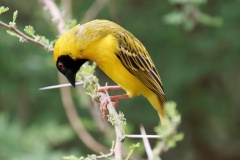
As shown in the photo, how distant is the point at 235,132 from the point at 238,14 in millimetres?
2313

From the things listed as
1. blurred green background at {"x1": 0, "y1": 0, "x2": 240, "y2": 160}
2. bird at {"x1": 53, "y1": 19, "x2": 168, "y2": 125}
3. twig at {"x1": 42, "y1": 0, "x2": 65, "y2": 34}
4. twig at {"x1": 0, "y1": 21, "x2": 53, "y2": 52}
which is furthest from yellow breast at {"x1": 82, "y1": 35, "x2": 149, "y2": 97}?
blurred green background at {"x1": 0, "y1": 0, "x2": 240, "y2": 160}

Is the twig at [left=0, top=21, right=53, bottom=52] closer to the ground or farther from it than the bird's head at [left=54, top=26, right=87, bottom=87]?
closer to the ground

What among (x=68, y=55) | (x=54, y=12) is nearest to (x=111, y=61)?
(x=68, y=55)

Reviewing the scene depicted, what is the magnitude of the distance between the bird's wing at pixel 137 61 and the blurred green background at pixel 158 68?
88.0 inches

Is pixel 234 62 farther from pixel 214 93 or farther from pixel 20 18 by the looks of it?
pixel 20 18

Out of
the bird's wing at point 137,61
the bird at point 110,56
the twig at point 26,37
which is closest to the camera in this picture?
the twig at point 26,37

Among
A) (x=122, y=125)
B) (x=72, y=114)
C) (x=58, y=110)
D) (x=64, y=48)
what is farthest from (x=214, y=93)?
(x=122, y=125)

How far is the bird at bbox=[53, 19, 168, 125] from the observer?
3920 millimetres

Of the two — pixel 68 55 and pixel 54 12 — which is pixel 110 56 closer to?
pixel 68 55

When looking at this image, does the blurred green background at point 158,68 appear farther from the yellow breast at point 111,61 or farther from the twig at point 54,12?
the twig at point 54,12

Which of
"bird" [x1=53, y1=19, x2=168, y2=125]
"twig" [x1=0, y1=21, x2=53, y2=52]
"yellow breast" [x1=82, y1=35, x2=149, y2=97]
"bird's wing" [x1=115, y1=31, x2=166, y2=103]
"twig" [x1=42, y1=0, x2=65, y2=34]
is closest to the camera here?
"twig" [x1=0, y1=21, x2=53, y2=52]

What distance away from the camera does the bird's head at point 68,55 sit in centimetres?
382

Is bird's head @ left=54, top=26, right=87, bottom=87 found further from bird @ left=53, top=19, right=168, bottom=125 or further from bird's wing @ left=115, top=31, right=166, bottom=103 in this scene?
bird's wing @ left=115, top=31, right=166, bottom=103

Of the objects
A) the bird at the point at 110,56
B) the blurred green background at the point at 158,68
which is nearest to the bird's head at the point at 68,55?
the bird at the point at 110,56
